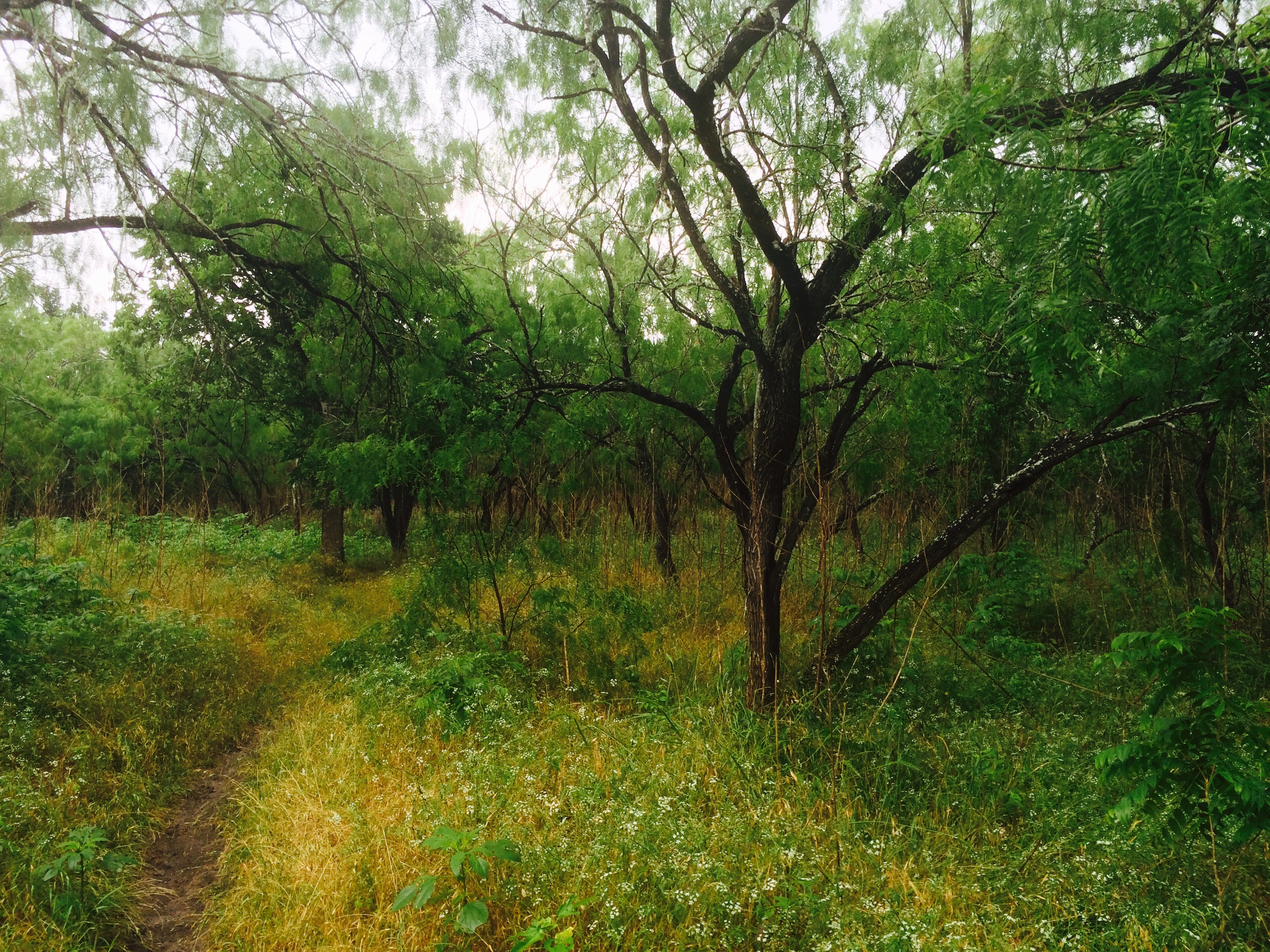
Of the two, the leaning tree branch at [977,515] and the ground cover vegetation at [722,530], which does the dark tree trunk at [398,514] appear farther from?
the leaning tree branch at [977,515]

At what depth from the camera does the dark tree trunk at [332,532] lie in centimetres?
1144

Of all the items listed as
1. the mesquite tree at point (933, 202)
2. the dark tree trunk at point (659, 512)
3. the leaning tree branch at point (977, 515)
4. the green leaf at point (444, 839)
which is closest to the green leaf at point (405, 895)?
the green leaf at point (444, 839)

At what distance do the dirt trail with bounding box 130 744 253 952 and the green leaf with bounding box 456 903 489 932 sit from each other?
152 cm

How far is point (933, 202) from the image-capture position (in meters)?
3.92

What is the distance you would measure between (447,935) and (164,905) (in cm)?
160

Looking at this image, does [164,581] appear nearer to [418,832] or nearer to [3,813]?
[3,813]

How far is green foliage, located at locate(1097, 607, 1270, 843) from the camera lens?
8.02ft

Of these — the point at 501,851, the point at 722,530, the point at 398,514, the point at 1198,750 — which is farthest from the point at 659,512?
the point at 1198,750

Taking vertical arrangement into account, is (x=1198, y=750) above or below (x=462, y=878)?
above

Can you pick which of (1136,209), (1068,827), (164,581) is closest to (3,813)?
(164,581)

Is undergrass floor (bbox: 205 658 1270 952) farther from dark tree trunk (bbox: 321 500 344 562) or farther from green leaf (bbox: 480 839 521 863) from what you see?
dark tree trunk (bbox: 321 500 344 562)

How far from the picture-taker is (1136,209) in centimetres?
241

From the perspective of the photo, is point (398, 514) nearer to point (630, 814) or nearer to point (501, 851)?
point (630, 814)

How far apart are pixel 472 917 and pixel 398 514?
1025 cm
